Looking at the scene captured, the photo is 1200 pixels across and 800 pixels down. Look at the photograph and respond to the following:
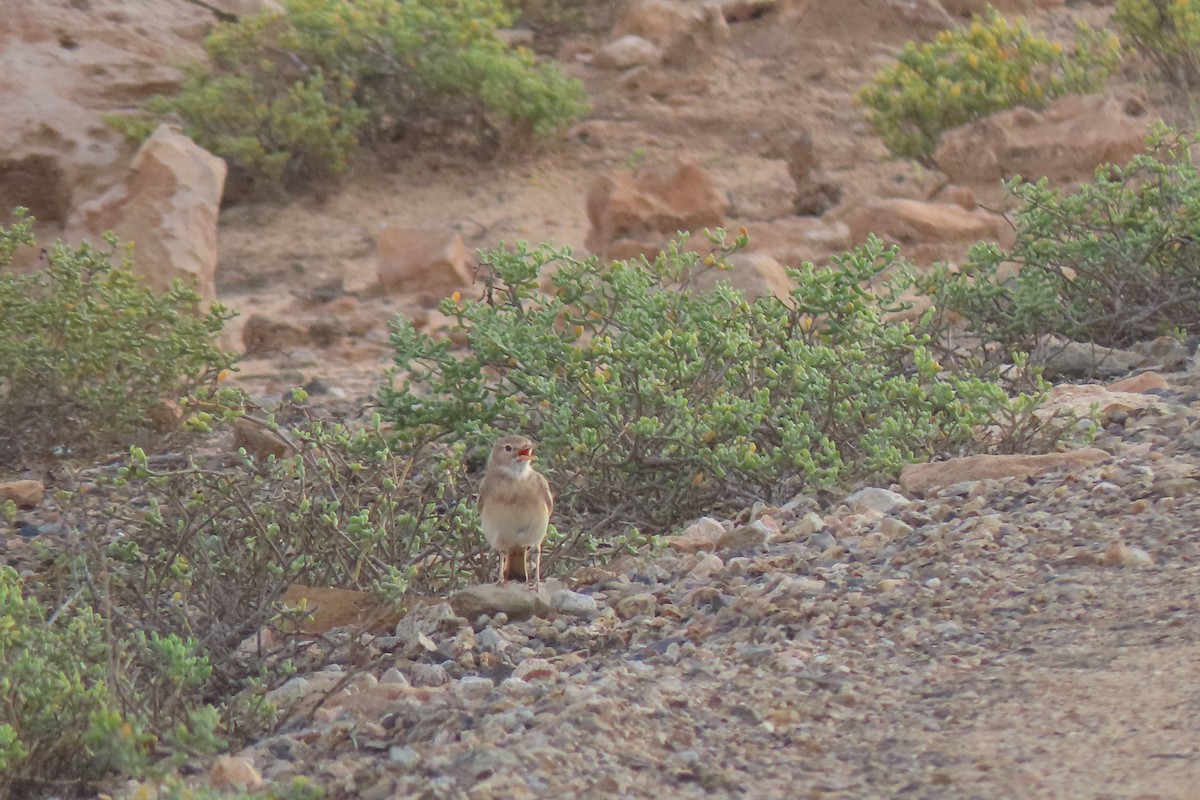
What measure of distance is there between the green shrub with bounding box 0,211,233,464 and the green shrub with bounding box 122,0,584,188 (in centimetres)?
429

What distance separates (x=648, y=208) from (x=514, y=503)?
20.1 feet

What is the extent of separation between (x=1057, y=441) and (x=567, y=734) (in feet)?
7.53

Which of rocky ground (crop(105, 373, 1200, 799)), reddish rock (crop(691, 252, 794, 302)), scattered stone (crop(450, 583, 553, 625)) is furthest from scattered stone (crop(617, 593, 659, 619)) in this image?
reddish rock (crop(691, 252, 794, 302))

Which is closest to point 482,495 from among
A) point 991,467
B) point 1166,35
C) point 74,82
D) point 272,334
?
point 991,467

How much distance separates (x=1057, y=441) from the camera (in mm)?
4898

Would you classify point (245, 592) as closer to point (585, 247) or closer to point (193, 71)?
point (585, 247)

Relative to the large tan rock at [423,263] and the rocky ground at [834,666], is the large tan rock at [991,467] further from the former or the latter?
the large tan rock at [423,263]

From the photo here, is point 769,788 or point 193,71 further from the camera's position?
point 193,71

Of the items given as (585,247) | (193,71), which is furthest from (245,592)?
(193,71)

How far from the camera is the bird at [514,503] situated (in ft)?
14.0

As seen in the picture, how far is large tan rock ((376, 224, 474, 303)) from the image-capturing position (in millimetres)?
9617

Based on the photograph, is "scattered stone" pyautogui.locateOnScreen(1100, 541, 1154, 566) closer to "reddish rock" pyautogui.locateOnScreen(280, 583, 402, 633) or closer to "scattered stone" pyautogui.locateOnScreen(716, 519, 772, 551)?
"scattered stone" pyautogui.locateOnScreen(716, 519, 772, 551)

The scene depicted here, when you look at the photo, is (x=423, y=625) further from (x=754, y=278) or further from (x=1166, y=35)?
(x=1166, y=35)

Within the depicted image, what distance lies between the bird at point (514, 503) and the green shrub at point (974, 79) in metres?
6.91
